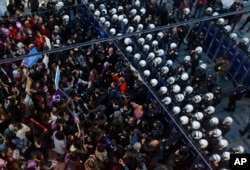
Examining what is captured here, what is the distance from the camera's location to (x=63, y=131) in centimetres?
926

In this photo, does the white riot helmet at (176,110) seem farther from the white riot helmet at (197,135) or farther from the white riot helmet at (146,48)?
the white riot helmet at (146,48)

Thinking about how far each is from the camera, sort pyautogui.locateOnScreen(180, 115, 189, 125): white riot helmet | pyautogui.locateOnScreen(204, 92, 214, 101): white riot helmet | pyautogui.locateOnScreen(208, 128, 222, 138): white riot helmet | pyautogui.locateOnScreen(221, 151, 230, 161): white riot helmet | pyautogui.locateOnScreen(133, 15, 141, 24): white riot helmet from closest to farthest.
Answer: pyautogui.locateOnScreen(221, 151, 230, 161): white riot helmet
pyautogui.locateOnScreen(208, 128, 222, 138): white riot helmet
pyautogui.locateOnScreen(180, 115, 189, 125): white riot helmet
pyautogui.locateOnScreen(204, 92, 214, 101): white riot helmet
pyautogui.locateOnScreen(133, 15, 141, 24): white riot helmet

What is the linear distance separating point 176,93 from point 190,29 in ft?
14.5

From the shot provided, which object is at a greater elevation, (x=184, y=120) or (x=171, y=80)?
(x=171, y=80)

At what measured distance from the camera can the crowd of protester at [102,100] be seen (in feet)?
29.4

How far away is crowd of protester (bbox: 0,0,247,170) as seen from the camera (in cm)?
895

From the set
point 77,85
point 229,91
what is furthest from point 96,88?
point 229,91

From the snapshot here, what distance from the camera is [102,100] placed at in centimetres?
1022

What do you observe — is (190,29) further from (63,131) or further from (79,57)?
(63,131)

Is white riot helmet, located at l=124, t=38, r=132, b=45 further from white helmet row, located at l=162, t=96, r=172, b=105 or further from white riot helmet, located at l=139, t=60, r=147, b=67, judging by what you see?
white helmet row, located at l=162, t=96, r=172, b=105

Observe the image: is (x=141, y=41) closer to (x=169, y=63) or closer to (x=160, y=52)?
(x=160, y=52)

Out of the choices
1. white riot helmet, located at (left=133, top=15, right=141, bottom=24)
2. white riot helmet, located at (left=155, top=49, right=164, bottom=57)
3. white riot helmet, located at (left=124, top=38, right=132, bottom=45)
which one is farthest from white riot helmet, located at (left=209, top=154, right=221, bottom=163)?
white riot helmet, located at (left=133, top=15, right=141, bottom=24)

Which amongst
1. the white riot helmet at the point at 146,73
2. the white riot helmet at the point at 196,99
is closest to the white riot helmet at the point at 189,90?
the white riot helmet at the point at 196,99

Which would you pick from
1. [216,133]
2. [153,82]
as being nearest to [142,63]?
[153,82]
